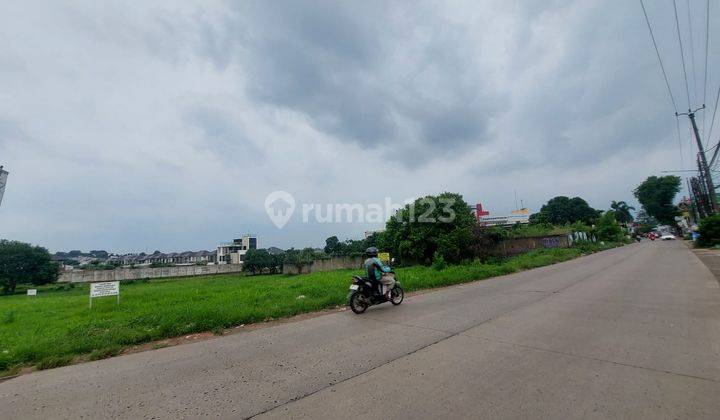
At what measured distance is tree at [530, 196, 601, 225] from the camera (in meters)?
76.4

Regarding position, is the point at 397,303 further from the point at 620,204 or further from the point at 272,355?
the point at 620,204

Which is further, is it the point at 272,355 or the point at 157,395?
the point at 272,355

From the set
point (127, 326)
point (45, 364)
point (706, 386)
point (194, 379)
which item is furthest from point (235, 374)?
point (706, 386)

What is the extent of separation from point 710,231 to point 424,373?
119 feet

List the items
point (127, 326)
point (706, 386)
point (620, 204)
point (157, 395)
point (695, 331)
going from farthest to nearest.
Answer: point (620, 204)
point (127, 326)
point (695, 331)
point (157, 395)
point (706, 386)

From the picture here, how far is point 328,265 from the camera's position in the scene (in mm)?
37656

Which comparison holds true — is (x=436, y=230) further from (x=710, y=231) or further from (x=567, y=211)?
(x=567, y=211)

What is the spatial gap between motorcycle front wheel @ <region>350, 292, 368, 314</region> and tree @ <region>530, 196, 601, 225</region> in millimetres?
79029

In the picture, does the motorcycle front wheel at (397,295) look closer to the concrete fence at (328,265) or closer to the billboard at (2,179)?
the billboard at (2,179)

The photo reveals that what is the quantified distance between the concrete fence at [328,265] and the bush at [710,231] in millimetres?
29954

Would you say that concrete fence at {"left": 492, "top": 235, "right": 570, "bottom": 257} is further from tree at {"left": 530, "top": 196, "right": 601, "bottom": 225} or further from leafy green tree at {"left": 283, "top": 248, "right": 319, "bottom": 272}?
tree at {"left": 530, "top": 196, "right": 601, "bottom": 225}

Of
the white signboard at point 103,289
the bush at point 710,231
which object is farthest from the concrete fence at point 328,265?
the bush at point 710,231

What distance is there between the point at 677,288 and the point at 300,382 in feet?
36.3

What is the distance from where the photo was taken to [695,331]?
4996mm
